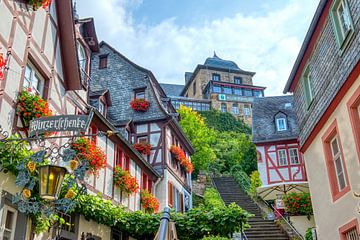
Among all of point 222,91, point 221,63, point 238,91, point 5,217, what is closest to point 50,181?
point 5,217

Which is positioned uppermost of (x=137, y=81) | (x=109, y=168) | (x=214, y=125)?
(x=214, y=125)

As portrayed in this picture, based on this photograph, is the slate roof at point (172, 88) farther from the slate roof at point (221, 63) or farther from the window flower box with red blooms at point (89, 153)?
the window flower box with red blooms at point (89, 153)

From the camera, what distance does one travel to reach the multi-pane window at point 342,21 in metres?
9.29

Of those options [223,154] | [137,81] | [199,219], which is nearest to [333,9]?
[199,219]

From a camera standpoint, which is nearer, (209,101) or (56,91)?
(56,91)

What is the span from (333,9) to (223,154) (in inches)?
1301

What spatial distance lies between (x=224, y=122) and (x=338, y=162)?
47.0m

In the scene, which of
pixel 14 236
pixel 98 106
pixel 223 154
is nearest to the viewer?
pixel 14 236

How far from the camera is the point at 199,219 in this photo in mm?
13211

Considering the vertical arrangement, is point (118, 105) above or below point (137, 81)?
below

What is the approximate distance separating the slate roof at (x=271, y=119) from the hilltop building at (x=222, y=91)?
2880cm

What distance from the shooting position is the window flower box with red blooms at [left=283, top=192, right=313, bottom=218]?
61.5ft

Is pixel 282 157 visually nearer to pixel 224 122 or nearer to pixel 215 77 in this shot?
pixel 224 122

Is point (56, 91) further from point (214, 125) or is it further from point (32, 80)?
point (214, 125)
